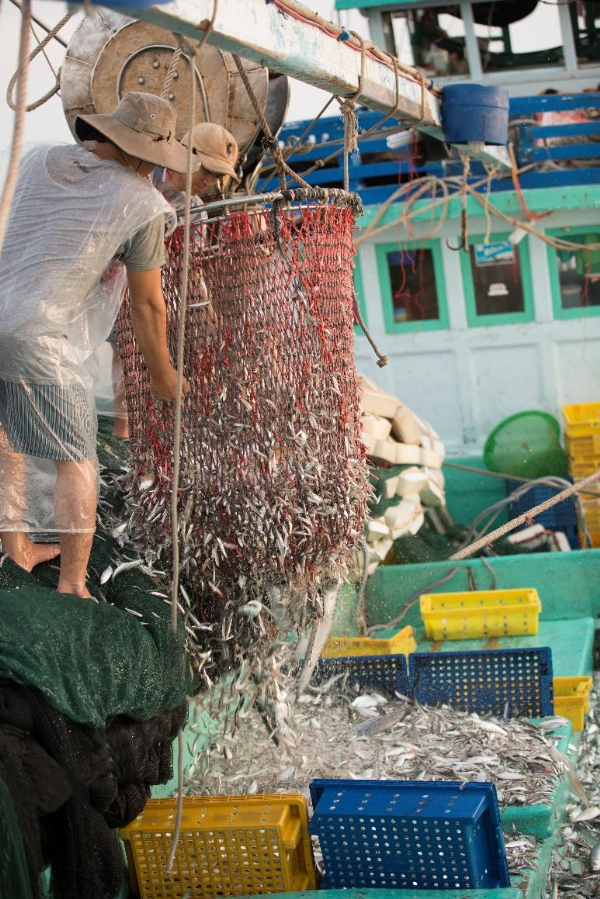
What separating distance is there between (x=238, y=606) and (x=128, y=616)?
0.51 meters

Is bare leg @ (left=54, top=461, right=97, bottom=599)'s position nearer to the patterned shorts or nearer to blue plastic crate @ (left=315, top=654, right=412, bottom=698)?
the patterned shorts

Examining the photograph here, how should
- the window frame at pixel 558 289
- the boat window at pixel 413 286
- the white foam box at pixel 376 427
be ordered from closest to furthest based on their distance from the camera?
the white foam box at pixel 376 427, the window frame at pixel 558 289, the boat window at pixel 413 286

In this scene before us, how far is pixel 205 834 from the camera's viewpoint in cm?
390

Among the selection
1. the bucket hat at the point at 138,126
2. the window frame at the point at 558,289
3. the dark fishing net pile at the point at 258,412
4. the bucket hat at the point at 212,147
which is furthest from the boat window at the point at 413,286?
the bucket hat at the point at 138,126

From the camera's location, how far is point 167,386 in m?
3.65

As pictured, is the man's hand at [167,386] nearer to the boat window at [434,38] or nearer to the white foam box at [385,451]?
the white foam box at [385,451]

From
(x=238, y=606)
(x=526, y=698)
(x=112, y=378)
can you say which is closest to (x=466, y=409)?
(x=526, y=698)

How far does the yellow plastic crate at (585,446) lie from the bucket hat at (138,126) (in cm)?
620

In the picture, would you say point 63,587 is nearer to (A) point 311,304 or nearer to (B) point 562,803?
(A) point 311,304

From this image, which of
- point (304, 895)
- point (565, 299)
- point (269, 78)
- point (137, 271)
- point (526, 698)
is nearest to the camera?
point (137, 271)

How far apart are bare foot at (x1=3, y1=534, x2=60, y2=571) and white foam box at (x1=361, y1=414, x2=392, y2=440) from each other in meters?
3.99

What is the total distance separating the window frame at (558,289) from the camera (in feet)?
31.7

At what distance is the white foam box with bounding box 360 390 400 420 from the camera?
818 centimetres

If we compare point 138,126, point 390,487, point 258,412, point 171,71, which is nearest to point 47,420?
point 258,412
